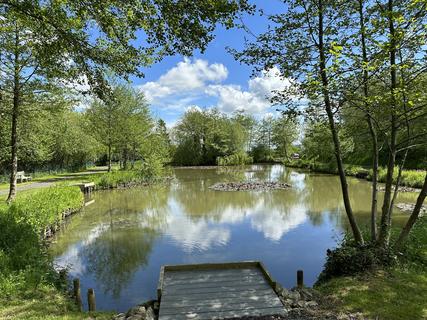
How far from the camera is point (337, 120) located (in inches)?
270

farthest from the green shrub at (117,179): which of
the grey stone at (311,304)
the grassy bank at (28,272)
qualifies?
the grey stone at (311,304)

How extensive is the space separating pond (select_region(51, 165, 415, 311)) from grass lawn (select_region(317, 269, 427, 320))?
2.00 m

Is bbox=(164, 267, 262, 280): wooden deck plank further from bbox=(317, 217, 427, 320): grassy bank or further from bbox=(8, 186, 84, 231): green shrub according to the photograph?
bbox=(8, 186, 84, 231): green shrub

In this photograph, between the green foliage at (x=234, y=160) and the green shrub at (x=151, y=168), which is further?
the green foliage at (x=234, y=160)

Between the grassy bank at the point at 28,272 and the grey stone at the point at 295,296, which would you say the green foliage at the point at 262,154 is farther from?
the grey stone at the point at 295,296

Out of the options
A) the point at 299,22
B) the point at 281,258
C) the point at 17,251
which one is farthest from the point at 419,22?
the point at 17,251

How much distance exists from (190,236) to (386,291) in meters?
7.54

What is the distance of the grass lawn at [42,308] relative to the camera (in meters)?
4.98

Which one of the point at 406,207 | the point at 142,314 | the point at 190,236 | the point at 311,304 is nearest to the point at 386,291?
the point at 311,304

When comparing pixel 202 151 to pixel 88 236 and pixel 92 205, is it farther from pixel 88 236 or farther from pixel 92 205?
pixel 88 236

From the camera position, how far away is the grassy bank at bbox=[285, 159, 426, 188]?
74.7 ft

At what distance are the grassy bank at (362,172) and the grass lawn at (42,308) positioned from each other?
76.0 feet

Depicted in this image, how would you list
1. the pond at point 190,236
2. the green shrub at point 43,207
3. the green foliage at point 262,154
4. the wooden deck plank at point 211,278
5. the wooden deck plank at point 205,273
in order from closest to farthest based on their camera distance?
the wooden deck plank at point 211,278 < the wooden deck plank at point 205,273 < the pond at point 190,236 < the green shrub at point 43,207 < the green foliage at point 262,154

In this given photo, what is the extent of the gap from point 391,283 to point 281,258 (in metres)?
3.96
